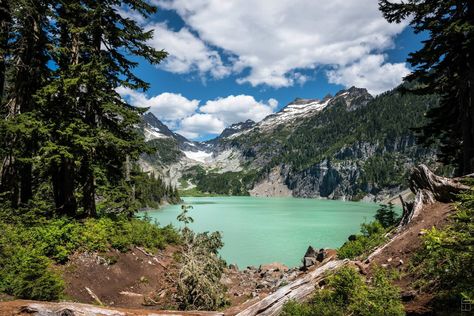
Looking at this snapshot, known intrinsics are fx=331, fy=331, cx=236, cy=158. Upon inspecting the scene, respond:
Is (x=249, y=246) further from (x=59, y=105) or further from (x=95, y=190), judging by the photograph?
(x=59, y=105)

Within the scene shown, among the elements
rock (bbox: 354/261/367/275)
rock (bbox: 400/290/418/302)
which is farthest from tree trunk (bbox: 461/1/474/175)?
rock (bbox: 400/290/418/302)

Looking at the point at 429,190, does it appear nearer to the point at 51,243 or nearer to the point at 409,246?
the point at 409,246

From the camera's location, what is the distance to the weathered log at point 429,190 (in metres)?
10.9

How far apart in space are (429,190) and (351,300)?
6056 millimetres

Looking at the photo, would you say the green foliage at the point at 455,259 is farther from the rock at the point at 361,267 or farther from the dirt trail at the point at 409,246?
the rock at the point at 361,267

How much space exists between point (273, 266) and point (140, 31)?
2032 centimetres

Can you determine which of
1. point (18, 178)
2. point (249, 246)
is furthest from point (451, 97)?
point (249, 246)

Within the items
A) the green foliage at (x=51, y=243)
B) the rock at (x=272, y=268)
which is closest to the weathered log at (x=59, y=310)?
the green foliage at (x=51, y=243)

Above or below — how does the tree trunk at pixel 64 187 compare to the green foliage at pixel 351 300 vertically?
above

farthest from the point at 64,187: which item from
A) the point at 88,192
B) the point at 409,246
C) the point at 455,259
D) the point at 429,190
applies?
the point at 455,259

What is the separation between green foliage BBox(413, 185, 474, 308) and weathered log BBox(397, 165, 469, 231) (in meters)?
3.94

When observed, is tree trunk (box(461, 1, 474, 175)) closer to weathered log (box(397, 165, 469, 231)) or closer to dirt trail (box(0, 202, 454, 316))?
weathered log (box(397, 165, 469, 231))

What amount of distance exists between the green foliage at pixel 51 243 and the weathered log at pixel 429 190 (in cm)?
1156

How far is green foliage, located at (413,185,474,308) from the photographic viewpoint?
5695 mm
